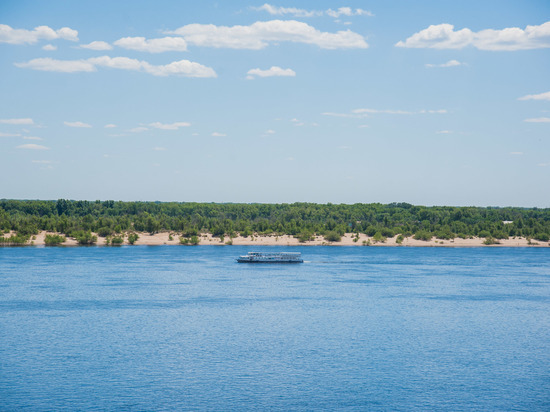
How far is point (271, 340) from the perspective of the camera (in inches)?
2761

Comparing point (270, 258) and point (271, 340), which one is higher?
point (270, 258)

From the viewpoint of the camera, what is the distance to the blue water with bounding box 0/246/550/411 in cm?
5166

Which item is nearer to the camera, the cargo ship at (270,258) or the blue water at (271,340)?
the blue water at (271,340)

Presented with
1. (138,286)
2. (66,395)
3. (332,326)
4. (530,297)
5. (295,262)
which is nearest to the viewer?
(66,395)

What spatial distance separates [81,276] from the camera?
401ft

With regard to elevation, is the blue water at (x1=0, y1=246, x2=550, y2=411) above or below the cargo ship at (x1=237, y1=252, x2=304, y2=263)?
below

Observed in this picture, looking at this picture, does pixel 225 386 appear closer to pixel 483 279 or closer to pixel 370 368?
pixel 370 368

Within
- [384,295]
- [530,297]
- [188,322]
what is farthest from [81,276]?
[530,297]

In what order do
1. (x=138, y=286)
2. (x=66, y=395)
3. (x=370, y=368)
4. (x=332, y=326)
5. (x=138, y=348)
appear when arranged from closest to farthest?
1. (x=66, y=395)
2. (x=370, y=368)
3. (x=138, y=348)
4. (x=332, y=326)
5. (x=138, y=286)

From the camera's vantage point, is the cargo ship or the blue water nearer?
the blue water

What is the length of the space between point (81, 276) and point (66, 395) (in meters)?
74.4

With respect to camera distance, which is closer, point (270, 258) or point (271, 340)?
point (271, 340)

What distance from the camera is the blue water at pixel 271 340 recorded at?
2034 inches

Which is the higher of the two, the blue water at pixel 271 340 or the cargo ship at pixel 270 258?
the cargo ship at pixel 270 258
